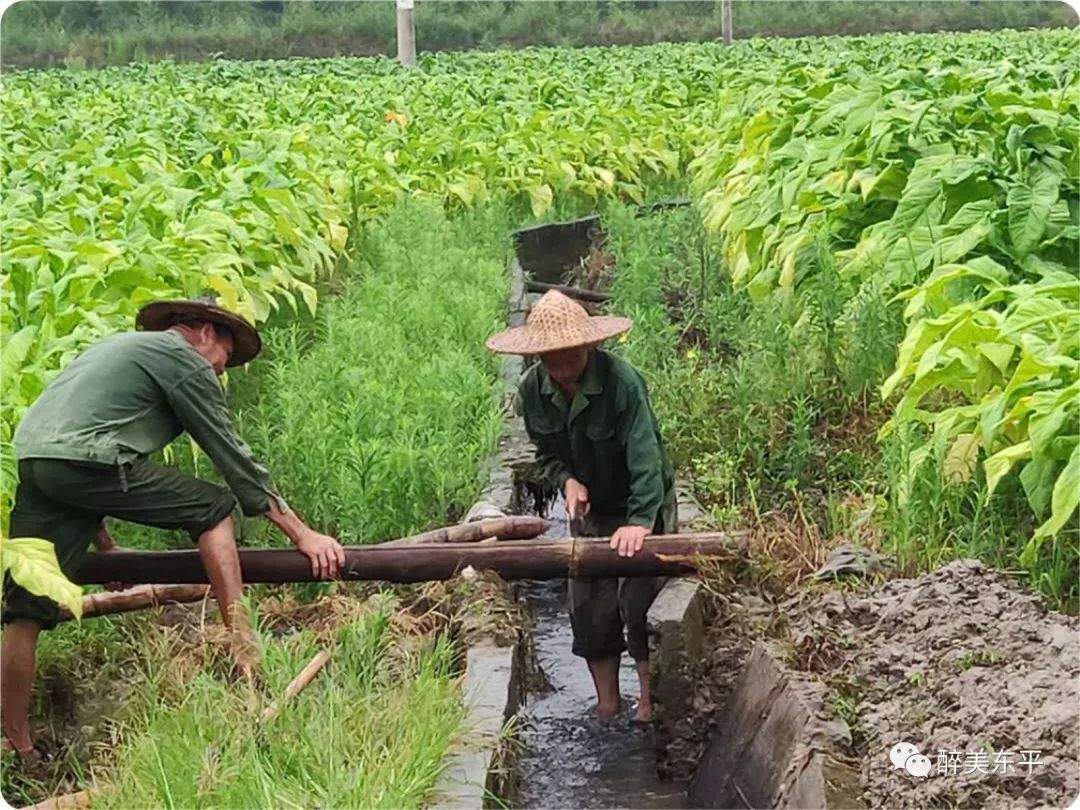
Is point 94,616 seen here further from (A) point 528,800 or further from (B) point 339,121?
(B) point 339,121

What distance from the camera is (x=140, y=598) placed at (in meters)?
5.60

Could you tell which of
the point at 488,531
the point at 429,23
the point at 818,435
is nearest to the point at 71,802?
the point at 488,531

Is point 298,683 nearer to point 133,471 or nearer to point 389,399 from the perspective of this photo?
point 133,471

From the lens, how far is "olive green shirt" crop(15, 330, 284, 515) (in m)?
5.08

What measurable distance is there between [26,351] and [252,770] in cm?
191

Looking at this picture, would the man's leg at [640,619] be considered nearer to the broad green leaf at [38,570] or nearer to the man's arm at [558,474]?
the man's arm at [558,474]

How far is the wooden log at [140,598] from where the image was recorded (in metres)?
5.46

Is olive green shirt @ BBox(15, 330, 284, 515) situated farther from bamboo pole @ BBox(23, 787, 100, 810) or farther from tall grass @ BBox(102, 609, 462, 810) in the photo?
bamboo pole @ BBox(23, 787, 100, 810)

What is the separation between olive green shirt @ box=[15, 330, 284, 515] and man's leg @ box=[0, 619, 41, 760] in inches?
20.8

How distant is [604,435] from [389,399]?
153cm

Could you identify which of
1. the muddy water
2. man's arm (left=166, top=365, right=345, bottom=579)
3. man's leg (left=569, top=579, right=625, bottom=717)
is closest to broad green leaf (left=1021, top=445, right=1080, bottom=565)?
the muddy water

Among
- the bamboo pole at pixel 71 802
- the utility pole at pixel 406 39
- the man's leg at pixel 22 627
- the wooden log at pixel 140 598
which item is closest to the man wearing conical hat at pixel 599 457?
the wooden log at pixel 140 598

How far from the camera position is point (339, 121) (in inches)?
575

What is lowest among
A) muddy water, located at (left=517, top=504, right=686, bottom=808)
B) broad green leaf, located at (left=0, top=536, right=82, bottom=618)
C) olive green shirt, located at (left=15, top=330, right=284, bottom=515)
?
muddy water, located at (left=517, top=504, right=686, bottom=808)
